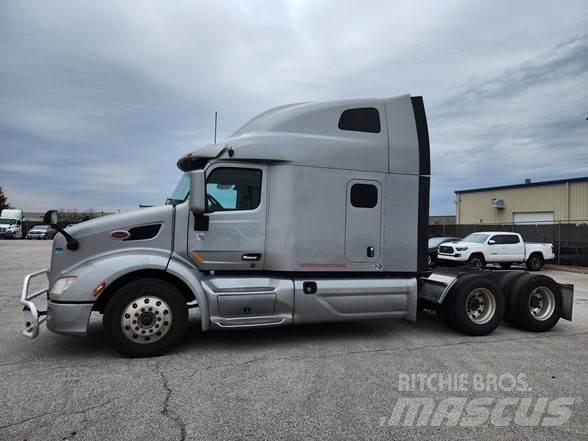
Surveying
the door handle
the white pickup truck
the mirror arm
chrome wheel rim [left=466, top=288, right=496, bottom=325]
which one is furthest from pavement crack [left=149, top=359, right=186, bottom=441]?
the white pickup truck

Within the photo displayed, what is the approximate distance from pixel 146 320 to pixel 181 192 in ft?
5.62

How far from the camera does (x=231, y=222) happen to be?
5703 mm

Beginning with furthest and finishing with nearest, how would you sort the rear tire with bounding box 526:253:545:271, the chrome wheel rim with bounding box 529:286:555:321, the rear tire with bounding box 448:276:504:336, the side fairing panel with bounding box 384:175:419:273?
the rear tire with bounding box 526:253:545:271, the chrome wheel rim with bounding box 529:286:555:321, the rear tire with bounding box 448:276:504:336, the side fairing panel with bounding box 384:175:419:273

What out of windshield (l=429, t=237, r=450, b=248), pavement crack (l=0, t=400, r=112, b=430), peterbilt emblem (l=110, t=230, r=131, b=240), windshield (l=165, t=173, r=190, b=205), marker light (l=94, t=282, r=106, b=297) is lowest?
pavement crack (l=0, t=400, r=112, b=430)

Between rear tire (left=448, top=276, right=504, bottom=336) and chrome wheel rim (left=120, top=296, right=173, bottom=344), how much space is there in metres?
4.06

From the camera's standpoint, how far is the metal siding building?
31469 mm

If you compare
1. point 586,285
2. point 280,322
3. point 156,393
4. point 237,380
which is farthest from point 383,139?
point 586,285

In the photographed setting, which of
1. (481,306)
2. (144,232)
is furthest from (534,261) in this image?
(144,232)

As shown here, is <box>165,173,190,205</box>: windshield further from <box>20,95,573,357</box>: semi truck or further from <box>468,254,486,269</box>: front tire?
<box>468,254,486,269</box>: front tire

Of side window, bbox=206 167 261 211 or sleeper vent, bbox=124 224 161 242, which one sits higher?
side window, bbox=206 167 261 211

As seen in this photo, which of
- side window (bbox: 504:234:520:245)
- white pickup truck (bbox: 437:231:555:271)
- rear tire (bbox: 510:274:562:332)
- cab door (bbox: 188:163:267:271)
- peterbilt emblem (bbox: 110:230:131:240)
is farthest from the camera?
side window (bbox: 504:234:520:245)

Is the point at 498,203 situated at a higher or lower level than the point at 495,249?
higher

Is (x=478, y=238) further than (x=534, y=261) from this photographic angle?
No

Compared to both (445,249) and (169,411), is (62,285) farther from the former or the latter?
(445,249)
